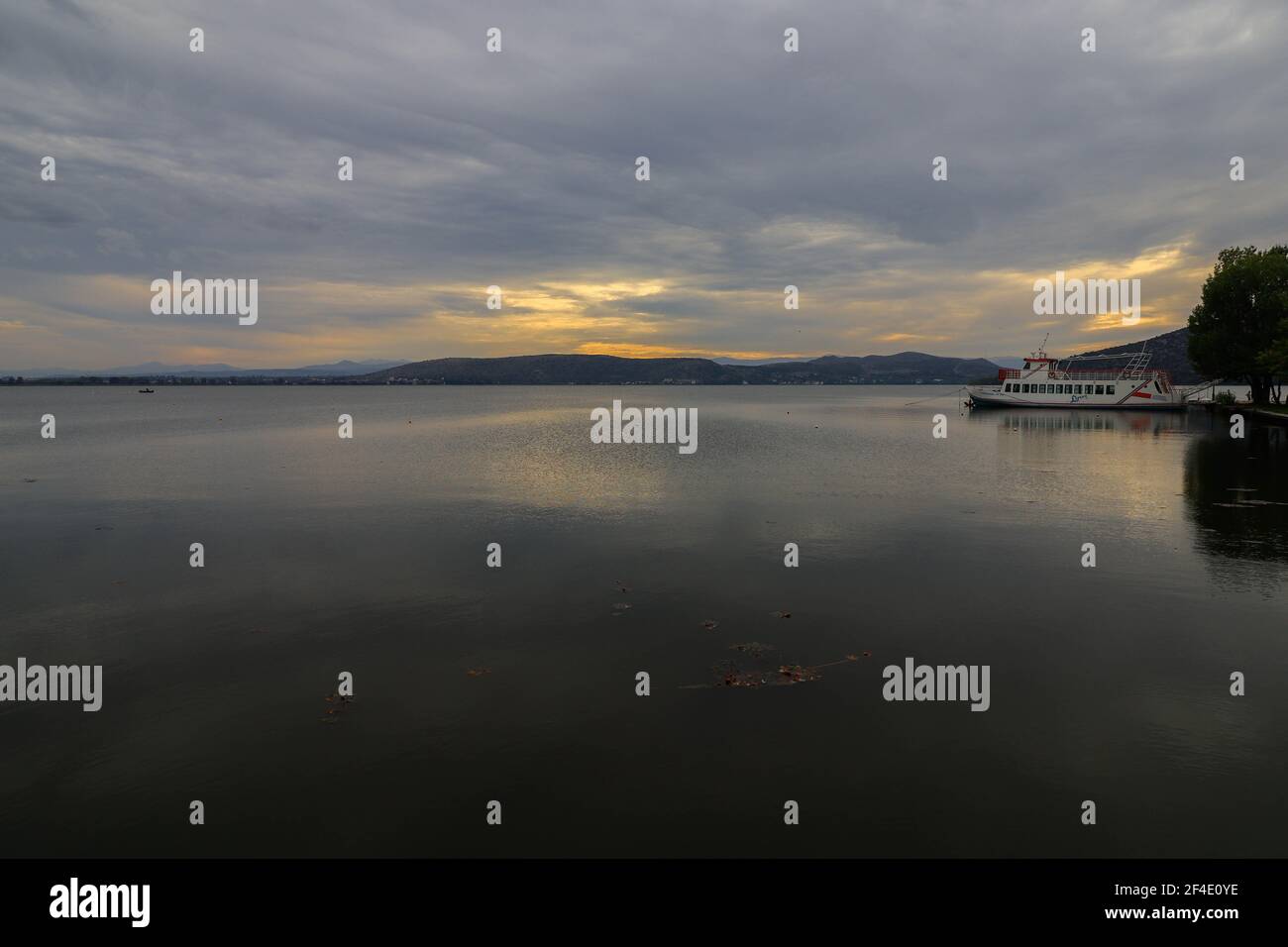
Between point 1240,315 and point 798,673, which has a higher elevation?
point 1240,315

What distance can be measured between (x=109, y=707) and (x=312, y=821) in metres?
7.45

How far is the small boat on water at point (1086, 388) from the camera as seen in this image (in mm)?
119375

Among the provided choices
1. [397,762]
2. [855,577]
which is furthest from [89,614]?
[855,577]

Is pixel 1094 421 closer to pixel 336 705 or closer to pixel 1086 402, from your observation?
pixel 1086 402

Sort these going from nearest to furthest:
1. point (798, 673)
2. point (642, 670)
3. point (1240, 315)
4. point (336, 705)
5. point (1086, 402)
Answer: point (336, 705) < point (798, 673) < point (642, 670) < point (1240, 315) < point (1086, 402)

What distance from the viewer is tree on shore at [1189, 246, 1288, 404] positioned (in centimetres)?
9512

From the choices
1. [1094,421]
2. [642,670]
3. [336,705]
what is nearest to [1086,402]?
[1094,421]

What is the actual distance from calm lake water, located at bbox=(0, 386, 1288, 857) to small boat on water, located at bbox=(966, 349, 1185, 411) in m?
94.0

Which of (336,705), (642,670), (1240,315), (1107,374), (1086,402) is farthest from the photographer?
(1107,374)

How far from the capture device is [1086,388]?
12350 cm

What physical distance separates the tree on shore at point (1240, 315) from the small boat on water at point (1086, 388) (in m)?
13.1

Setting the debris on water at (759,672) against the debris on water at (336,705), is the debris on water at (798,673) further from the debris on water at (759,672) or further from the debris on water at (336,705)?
the debris on water at (336,705)

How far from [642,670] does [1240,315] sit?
120 meters

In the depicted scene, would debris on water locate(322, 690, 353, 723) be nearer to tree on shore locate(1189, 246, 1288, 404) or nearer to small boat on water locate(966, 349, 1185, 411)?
tree on shore locate(1189, 246, 1288, 404)
